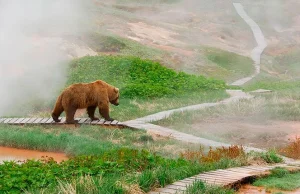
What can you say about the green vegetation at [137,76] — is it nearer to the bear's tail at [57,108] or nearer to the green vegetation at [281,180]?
the bear's tail at [57,108]

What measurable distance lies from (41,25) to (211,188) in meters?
25.1

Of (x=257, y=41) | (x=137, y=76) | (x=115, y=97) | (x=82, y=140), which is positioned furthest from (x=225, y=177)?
(x=257, y=41)

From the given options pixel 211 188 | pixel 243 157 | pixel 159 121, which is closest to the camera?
pixel 211 188

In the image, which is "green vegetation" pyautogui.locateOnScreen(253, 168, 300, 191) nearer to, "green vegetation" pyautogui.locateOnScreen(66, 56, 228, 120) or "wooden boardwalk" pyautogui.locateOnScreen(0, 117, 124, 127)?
"wooden boardwalk" pyautogui.locateOnScreen(0, 117, 124, 127)

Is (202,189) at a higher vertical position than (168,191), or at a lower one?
higher

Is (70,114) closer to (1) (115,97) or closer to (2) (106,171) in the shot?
(1) (115,97)

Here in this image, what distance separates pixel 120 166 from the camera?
9.14 meters

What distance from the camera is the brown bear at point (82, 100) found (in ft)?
52.5

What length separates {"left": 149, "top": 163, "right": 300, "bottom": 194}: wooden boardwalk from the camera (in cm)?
801

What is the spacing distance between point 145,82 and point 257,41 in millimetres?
26880

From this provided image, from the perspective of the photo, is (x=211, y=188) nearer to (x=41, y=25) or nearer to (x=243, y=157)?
(x=243, y=157)

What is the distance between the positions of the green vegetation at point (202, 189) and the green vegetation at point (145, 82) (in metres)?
11.6

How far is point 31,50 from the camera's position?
2655 cm

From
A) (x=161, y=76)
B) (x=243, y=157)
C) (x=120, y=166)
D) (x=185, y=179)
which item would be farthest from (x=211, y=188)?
(x=161, y=76)
